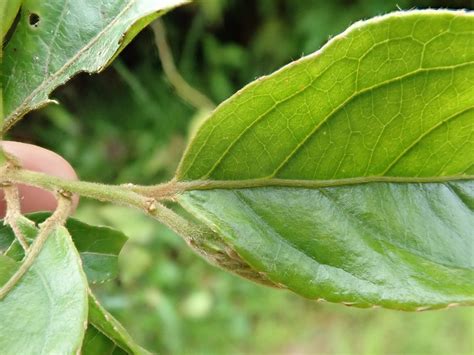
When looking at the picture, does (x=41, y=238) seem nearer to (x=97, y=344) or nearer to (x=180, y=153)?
(x=97, y=344)

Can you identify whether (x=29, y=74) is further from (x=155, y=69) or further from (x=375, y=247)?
(x=155, y=69)

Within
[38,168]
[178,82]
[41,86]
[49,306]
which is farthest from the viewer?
[178,82]

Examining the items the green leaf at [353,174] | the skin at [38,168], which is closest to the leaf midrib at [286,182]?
the green leaf at [353,174]

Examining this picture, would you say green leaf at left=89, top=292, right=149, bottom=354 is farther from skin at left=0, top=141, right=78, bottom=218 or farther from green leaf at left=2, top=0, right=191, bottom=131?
skin at left=0, top=141, right=78, bottom=218

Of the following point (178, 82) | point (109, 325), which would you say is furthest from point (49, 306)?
point (178, 82)

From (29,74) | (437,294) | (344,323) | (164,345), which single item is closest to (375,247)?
(437,294)
